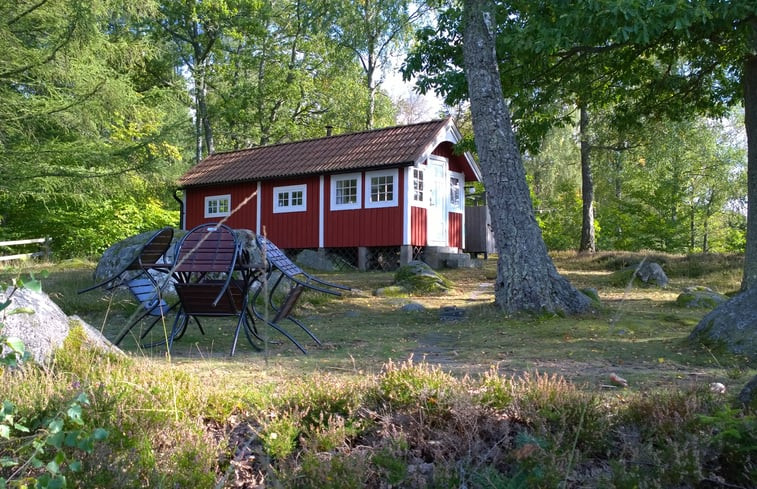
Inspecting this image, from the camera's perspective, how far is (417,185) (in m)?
19.2

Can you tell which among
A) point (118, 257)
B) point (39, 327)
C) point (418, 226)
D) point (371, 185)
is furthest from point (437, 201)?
point (39, 327)

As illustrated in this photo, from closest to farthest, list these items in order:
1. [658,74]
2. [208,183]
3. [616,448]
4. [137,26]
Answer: [616,448] < [658,74] < [208,183] < [137,26]

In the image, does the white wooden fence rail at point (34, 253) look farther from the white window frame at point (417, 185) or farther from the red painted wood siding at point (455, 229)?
the red painted wood siding at point (455, 229)

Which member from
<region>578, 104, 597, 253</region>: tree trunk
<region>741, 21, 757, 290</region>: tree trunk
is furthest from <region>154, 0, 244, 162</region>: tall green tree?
<region>741, 21, 757, 290</region>: tree trunk

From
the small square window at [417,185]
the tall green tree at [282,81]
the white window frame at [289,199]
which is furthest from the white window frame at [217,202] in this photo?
the tall green tree at [282,81]

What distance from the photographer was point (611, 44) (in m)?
11.2

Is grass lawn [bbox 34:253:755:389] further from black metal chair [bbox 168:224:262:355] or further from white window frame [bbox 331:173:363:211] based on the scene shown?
white window frame [bbox 331:173:363:211]

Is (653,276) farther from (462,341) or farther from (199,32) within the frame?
(199,32)

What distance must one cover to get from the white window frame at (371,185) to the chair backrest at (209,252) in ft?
38.2

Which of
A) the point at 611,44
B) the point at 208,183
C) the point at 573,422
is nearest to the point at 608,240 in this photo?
the point at 208,183

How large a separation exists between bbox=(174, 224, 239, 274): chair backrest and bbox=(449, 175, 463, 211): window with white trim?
47.3 feet

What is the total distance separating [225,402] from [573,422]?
1877 millimetres

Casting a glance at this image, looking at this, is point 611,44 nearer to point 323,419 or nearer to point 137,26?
point 323,419

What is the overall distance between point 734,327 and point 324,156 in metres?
15.9
